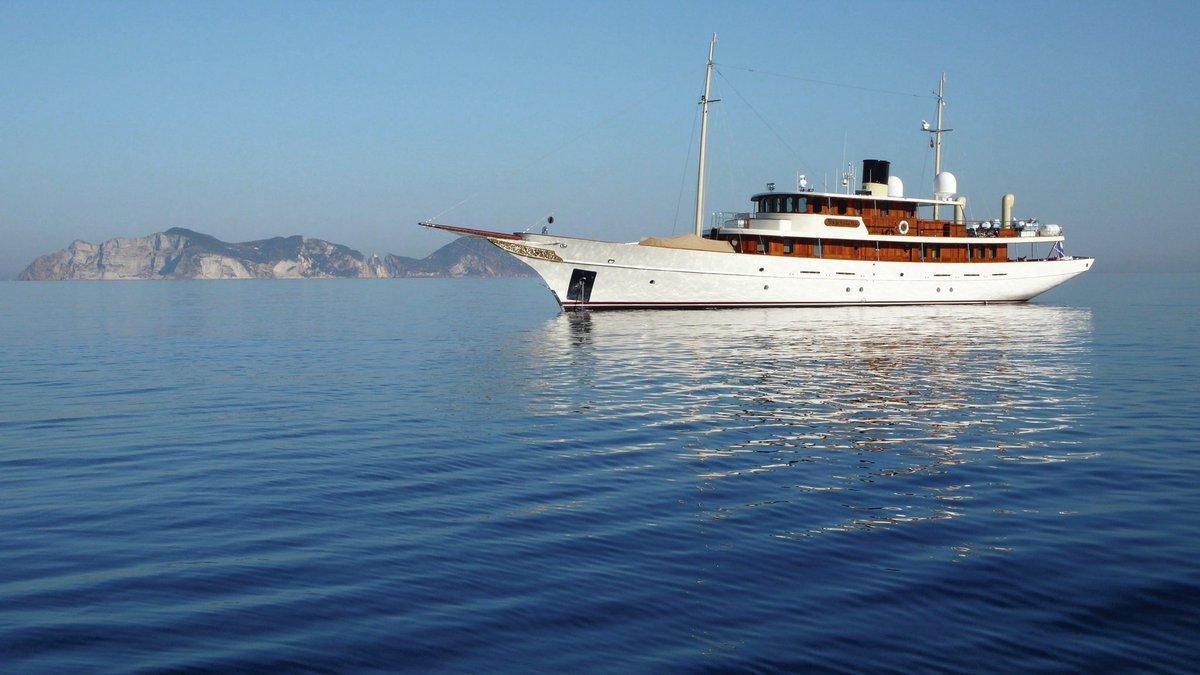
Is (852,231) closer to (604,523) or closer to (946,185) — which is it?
(946,185)

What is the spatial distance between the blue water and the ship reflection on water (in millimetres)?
103

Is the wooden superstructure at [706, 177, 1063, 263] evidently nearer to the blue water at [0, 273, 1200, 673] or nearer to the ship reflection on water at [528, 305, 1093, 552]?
the ship reflection on water at [528, 305, 1093, 552]

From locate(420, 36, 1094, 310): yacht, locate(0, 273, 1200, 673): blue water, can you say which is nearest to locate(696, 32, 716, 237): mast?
locate(420, 36, 1094, 310): yacht

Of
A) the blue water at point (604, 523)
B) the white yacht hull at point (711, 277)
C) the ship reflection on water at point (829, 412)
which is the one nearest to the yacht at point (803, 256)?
the white yacht hull at point (711, 277)

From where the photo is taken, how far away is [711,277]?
51656mm

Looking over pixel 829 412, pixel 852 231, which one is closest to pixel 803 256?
pixel 852 231

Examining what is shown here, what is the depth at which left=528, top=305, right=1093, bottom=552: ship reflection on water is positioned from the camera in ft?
36.0

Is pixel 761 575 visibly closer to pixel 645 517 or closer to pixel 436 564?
pixel 645 517

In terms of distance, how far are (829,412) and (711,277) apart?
3474cm

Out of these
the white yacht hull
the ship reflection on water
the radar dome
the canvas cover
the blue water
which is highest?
the radar dome

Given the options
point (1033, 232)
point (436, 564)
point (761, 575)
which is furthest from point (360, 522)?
point (1033, 232)

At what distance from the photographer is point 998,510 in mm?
10023

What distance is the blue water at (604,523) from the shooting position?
→ 6422 mm

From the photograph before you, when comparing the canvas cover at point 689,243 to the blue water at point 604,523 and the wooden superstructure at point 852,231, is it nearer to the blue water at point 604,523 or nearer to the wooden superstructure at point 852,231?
the wooden superstructure at point 852,231
